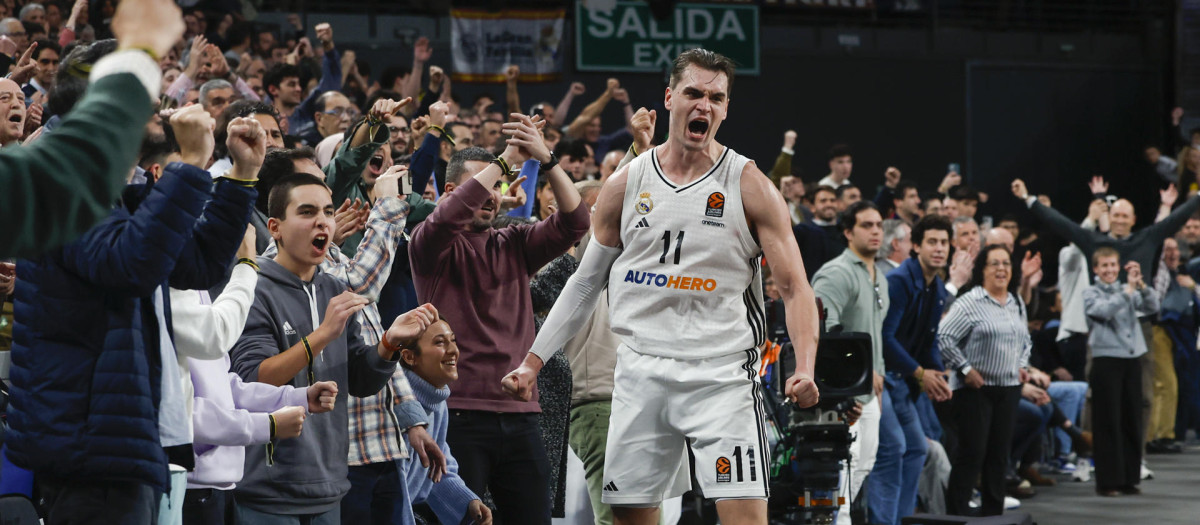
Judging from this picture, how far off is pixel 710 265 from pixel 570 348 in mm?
1810

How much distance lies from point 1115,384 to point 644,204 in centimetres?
706

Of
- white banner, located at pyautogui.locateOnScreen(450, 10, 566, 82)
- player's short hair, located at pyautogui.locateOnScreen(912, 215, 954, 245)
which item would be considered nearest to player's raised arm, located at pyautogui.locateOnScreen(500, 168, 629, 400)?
player's short hair, located at pyautogui.locateOnScreen(912, 215, 954, 245)

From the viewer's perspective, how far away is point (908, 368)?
8.87 metres

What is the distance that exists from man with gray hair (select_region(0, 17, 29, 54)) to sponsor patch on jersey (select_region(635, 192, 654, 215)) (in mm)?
5776

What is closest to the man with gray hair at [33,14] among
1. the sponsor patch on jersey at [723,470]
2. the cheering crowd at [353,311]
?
the cheering crowd at [353,311]

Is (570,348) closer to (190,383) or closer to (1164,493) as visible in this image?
(190,383)

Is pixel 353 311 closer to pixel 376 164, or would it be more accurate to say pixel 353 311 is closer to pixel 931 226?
pixel 376 164

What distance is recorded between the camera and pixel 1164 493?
10.5 metres

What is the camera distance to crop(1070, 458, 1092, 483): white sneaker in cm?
1153

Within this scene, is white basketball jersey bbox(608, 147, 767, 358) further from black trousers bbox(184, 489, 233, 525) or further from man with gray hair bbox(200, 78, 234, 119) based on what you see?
man with gray hair bbox(200, 78, 234, 119)

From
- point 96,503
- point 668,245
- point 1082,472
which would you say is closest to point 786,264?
point 668,245

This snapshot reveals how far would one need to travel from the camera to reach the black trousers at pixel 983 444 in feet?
30.7

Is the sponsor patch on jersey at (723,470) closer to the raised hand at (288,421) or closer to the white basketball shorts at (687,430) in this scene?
A: the white basketball shorts at (687,430)

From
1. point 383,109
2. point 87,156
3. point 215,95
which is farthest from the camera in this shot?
point 215,95
